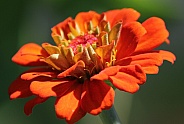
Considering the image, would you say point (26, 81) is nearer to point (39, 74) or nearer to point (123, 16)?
point (39, 74)

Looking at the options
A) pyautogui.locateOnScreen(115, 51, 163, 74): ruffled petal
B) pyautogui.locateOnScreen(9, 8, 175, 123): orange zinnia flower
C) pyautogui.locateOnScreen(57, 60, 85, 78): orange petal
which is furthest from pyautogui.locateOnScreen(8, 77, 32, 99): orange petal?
pyautogui.locateOnScreen(115, 51, 163, 74): ruffled petal

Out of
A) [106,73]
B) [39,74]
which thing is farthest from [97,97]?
[39,74]

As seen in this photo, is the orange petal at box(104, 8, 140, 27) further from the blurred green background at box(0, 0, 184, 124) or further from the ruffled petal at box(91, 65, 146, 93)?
the blurred green background at box(0, 0, 184, 124)

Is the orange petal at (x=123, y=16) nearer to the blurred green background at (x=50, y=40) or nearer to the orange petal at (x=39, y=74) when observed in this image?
the orange petal at (x=39, y=74)
